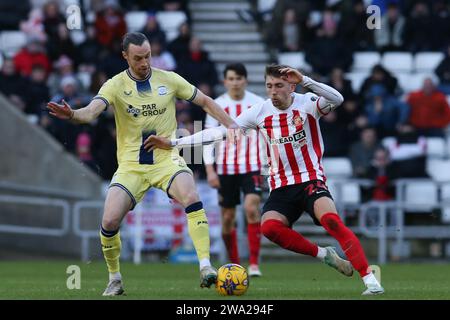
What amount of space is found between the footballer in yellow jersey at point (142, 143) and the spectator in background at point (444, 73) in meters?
12.0

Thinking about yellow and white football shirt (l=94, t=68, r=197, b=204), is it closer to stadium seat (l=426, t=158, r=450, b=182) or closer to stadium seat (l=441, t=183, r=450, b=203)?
stadium seat (l=441, t=183, r=450, b=203)

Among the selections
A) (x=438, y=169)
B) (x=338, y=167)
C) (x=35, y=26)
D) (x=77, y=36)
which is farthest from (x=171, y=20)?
(x=438, y=169)

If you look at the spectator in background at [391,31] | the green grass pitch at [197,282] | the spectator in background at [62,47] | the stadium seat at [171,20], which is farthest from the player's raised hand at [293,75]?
the stadium seat at [171,20]

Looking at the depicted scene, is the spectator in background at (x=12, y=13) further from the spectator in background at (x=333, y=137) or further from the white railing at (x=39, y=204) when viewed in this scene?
the spectator in background at (x=333, y=137)

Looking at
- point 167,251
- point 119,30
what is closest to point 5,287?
point 167,251

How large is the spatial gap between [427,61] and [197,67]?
4571mm

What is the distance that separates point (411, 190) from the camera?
21.4 metres

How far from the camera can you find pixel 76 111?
37.1 feet

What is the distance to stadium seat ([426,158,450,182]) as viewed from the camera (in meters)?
22.0

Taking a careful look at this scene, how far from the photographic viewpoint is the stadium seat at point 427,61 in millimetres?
24391

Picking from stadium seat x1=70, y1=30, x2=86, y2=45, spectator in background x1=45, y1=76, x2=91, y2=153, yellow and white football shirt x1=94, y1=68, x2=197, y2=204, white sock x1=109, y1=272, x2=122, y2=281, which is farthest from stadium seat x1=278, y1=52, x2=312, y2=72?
white sock x1=109, y1=272, x2=122, y2=281
